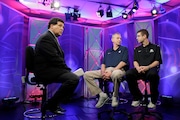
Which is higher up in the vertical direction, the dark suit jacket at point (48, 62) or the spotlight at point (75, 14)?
the spotlight at point (75, 14)

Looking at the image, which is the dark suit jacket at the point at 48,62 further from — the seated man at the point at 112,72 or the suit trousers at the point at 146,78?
the suit trousers at the point at 146,78

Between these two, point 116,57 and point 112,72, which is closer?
point 112,72

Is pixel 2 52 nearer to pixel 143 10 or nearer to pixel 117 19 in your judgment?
pixel 117 19

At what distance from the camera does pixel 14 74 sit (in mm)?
3906

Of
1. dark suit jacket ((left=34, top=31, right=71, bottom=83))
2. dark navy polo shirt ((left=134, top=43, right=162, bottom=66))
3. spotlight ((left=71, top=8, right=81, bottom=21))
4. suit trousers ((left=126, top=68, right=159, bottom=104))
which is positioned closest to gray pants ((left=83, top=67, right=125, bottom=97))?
suit trousers ((left=126, top=68, right=159, bottom=104))

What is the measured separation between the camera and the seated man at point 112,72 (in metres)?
2.65

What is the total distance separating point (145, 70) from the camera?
2656mm

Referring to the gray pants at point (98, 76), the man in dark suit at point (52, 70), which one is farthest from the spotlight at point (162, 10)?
the man in dark suit at point (52, 70)

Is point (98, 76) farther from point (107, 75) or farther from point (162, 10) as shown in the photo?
point (162, 10)

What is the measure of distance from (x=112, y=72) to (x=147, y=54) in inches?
27.7

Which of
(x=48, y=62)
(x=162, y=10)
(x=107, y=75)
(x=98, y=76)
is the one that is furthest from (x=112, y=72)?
(x=162, y=10)

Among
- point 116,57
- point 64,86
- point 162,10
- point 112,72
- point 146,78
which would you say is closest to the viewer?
point 64,86

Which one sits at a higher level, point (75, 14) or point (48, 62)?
point (75, 14)

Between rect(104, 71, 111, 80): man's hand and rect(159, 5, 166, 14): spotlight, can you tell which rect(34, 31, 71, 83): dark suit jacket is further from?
rect(159, 5, 166, 14): spotlight
